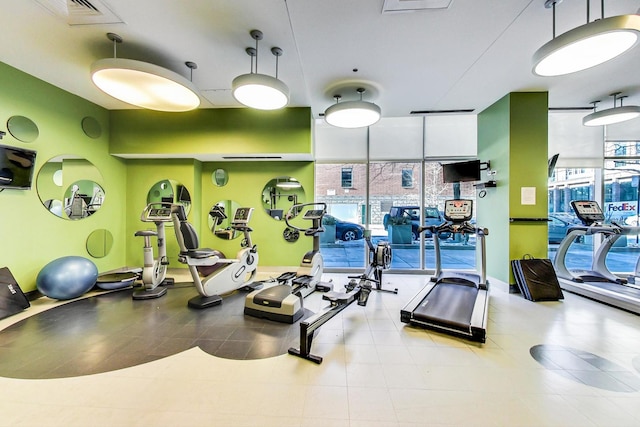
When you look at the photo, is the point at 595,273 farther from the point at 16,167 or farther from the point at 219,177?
the point at 16,167

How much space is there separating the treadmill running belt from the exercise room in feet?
0.14

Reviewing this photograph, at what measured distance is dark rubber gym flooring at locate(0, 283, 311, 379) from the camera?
2.17 meters

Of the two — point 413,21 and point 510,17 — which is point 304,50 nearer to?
point 413,21

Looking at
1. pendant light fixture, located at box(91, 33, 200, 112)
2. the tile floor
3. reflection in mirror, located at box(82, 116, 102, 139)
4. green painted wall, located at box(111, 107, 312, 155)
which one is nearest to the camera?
the tile floor

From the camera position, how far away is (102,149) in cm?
473

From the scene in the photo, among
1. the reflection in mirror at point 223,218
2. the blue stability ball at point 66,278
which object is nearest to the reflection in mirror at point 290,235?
the reflection in mirror at point 223,218

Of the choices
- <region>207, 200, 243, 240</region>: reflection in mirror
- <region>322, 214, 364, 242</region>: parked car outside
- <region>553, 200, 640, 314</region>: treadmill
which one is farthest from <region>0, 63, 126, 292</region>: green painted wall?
<region>553, 200, 640, 314</region>: treadmill

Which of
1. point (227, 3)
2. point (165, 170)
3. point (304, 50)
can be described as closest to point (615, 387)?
point (304, 50)

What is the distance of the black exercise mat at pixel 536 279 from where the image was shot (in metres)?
3.85

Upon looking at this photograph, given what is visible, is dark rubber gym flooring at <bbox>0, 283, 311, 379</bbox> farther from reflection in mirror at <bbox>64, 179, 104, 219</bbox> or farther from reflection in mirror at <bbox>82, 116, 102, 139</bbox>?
reflection in mirror at <bbox>82, 116, 102, 139</bbox>

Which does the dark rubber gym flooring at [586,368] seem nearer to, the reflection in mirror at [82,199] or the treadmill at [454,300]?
the treadmill at [454,300]

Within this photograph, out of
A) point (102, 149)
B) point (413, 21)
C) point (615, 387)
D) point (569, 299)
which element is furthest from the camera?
point (102, 149)

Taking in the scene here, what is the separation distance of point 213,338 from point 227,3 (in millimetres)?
3597

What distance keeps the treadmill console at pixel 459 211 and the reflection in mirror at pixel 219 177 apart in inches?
188
